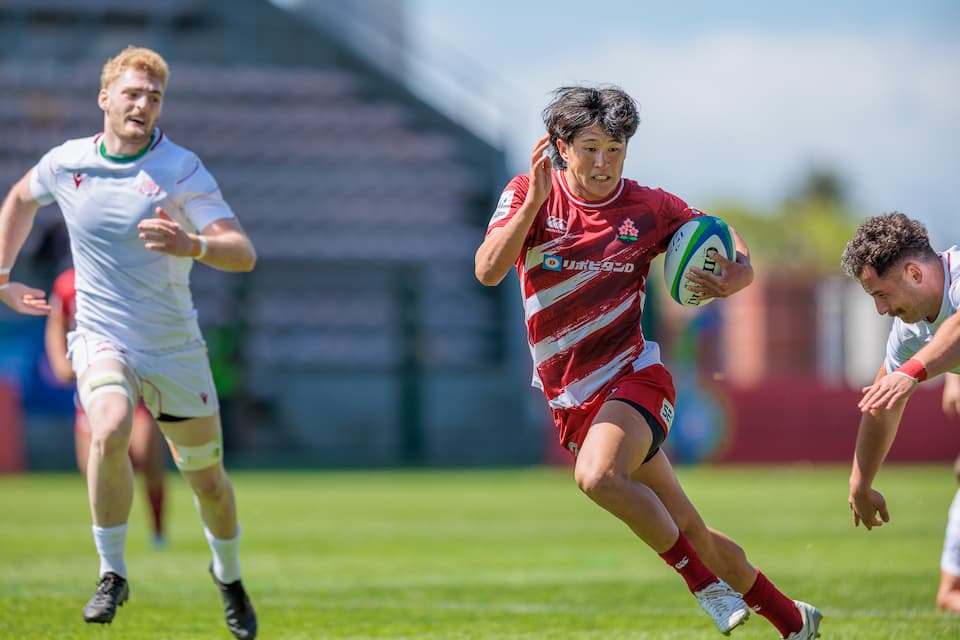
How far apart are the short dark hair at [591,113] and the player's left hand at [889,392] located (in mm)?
1392

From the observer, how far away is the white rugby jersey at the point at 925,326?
18.0 ft

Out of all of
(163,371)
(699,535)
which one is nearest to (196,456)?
(163,371)

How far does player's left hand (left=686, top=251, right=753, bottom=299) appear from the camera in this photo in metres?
5.73

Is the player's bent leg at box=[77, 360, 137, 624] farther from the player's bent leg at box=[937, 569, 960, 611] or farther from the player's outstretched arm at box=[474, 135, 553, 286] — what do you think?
the player's bent leg at box=[937, 569, 960, 611]

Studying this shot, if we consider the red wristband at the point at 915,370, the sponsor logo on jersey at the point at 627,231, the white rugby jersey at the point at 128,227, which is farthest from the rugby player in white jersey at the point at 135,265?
the red wristband at the point at 915,370

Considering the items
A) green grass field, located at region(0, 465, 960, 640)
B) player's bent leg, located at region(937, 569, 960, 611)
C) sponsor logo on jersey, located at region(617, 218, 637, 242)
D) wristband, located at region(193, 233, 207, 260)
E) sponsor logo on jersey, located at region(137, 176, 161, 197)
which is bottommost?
green grass field, located at region(0, 465, 960, 640)

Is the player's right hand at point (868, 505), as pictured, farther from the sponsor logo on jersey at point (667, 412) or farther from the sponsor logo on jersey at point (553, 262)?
the sponsor logo on jersey at point (553, 262)

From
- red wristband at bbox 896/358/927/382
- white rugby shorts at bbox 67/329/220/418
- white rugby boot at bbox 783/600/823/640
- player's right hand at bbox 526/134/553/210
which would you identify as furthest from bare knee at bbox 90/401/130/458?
red wristband at bbox 896/358/927/382

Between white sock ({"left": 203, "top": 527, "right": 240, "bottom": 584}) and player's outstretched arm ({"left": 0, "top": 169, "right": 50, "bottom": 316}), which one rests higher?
player's outstretched arm ({"left": 0, "top": 169, "right": 50, "bottom": 316})

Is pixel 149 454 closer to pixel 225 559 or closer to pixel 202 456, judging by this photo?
pixel 225 559

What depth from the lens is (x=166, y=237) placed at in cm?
588

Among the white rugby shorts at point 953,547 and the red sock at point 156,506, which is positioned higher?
the white rugby shorts at point 953,547

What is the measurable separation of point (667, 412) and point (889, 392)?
3.29ft

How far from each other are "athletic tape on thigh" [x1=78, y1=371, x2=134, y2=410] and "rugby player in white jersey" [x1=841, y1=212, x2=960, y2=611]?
300cm
